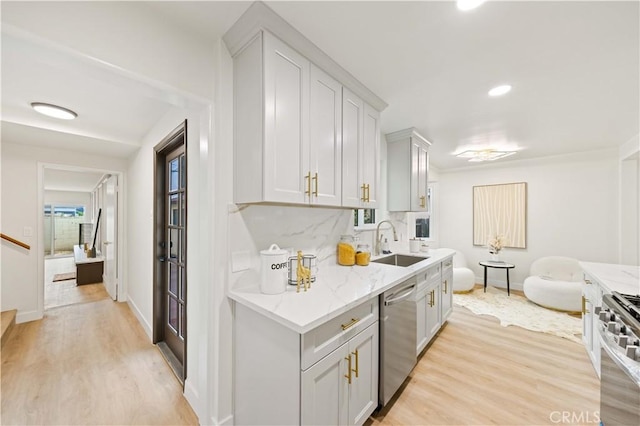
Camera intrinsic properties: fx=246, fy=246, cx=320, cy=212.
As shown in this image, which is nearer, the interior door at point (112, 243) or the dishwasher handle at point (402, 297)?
the dishwasher handle at point (402, 297)

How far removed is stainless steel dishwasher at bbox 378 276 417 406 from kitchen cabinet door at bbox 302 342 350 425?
1.29 ft

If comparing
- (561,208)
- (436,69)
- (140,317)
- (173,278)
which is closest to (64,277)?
(140,317)

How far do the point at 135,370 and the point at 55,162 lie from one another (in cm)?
305

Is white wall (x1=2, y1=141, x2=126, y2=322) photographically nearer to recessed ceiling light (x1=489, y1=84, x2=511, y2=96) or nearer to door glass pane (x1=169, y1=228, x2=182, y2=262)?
door glass pane (x1=169, y1=228, x2=182, y2=262)

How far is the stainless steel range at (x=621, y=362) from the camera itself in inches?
42.5

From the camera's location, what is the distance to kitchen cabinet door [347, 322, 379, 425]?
4.66 feet

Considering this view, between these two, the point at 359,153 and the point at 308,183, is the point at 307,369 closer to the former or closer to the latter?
the point at 308,183

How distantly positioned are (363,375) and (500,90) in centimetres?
257

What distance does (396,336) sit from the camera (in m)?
1.78

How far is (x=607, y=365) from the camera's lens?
4.34 feet

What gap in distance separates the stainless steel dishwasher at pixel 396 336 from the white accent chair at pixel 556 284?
9.75 feet

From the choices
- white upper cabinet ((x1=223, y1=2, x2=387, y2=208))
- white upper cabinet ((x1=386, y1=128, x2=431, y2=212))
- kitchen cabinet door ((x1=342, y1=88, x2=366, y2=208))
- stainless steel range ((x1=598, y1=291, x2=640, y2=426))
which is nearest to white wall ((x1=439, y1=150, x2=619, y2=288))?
white upper cabinet ((x1=386, y1=128, x2=431, y2=212))

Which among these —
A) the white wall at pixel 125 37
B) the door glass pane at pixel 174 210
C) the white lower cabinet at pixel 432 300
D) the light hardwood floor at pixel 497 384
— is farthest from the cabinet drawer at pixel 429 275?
the door glass pane at pixel 174 210

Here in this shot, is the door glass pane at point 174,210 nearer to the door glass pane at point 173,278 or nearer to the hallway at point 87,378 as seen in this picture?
the door glass pane at point 173,278
